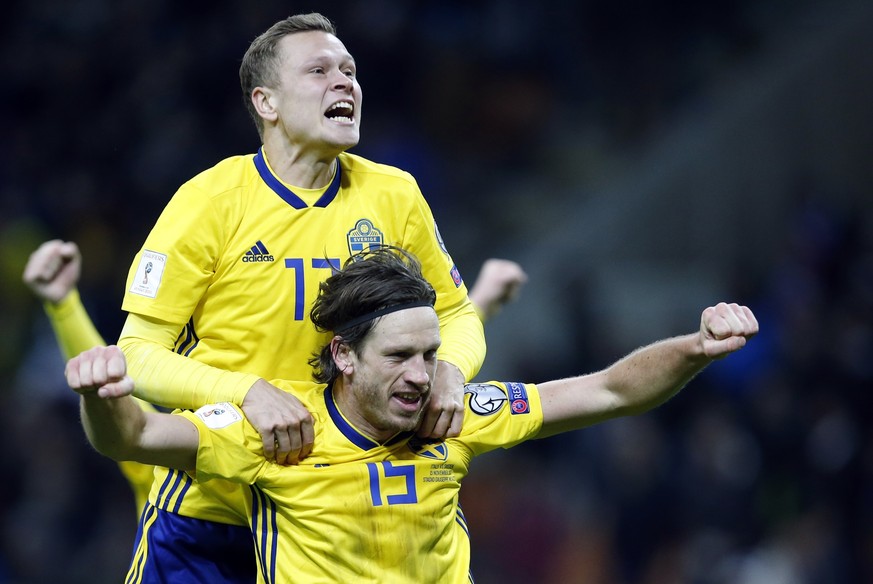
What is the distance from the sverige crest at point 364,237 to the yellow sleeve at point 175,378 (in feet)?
1.57

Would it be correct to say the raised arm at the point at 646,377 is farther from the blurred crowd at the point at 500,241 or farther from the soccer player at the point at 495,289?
the blurred crowd at the point at 500,241

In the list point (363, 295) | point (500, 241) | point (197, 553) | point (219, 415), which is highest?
point (500, 241)

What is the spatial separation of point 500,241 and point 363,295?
21.5 ft

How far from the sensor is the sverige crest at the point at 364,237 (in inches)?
143

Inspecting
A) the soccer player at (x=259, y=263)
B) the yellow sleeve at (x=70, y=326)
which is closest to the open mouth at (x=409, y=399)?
the soccer player at (x=259, y=263)

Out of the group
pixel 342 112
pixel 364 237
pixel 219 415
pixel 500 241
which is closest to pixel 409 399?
pixel 219 415

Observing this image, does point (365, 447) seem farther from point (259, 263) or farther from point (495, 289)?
point (495, 289)

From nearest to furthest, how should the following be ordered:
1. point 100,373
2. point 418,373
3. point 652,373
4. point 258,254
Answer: point 100,373, point 418,373, point 652,373, point 258,254

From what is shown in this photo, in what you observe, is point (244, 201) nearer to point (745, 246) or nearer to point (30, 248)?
point (30, 248)

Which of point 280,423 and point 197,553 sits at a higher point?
point 280,423

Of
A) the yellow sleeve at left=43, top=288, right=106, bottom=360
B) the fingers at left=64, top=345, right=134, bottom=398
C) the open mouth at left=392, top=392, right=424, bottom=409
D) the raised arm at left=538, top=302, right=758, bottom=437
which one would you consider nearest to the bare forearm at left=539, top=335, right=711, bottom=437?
the raised arm at left=538, top=302, right=758, bottom=437

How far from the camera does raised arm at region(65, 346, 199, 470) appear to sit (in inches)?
112

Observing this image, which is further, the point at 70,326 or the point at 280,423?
the point at 70,326

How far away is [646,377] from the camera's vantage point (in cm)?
348
